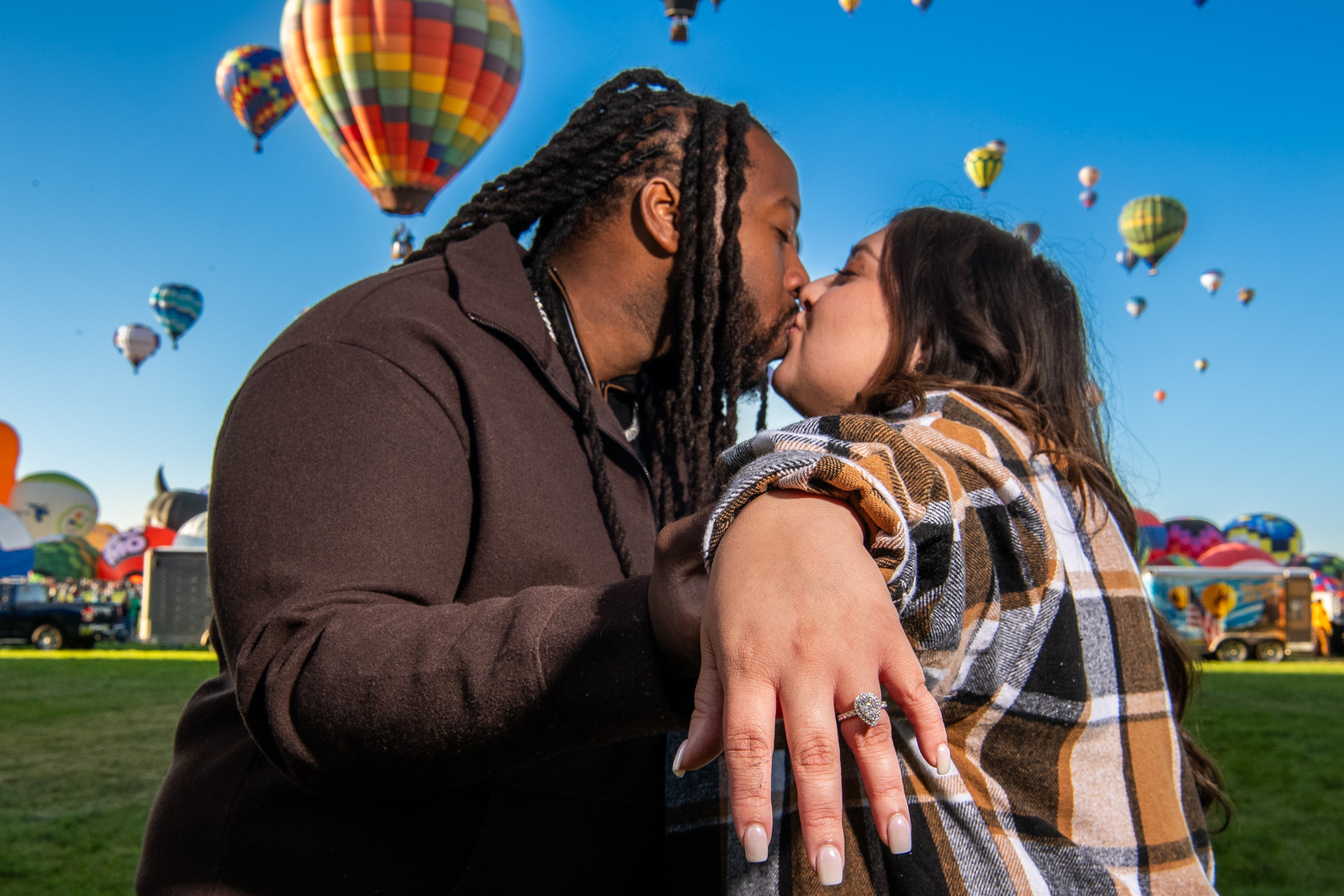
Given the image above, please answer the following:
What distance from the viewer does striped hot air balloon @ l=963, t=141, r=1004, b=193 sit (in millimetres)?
26438

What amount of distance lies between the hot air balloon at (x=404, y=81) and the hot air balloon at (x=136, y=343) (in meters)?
19.9

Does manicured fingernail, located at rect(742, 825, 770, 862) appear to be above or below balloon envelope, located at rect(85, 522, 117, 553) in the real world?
above

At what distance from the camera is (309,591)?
3.43ft

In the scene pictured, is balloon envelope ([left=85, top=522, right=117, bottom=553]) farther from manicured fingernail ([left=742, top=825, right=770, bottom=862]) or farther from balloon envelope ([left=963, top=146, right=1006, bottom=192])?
manicured fingernail ([left=742, top=825, right=770, bottom=862])

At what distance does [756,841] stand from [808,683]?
10 cm

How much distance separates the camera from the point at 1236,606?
1834cm

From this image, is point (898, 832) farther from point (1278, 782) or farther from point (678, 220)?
point (1278, 782)

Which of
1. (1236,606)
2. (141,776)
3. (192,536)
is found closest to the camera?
(141,776)

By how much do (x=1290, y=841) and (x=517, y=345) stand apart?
570 cm

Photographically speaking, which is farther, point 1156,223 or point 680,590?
point 1156,223

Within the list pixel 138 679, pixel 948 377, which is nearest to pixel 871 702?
pixel 948 377

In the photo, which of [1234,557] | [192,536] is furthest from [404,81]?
[1234,557]

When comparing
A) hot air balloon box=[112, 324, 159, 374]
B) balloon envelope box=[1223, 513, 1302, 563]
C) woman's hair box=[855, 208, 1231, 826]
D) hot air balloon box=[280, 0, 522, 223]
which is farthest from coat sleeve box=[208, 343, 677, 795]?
balloon envelope box=[1223, 513, 1302, 563]

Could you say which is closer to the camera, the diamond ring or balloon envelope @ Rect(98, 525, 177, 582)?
the diamond ring
